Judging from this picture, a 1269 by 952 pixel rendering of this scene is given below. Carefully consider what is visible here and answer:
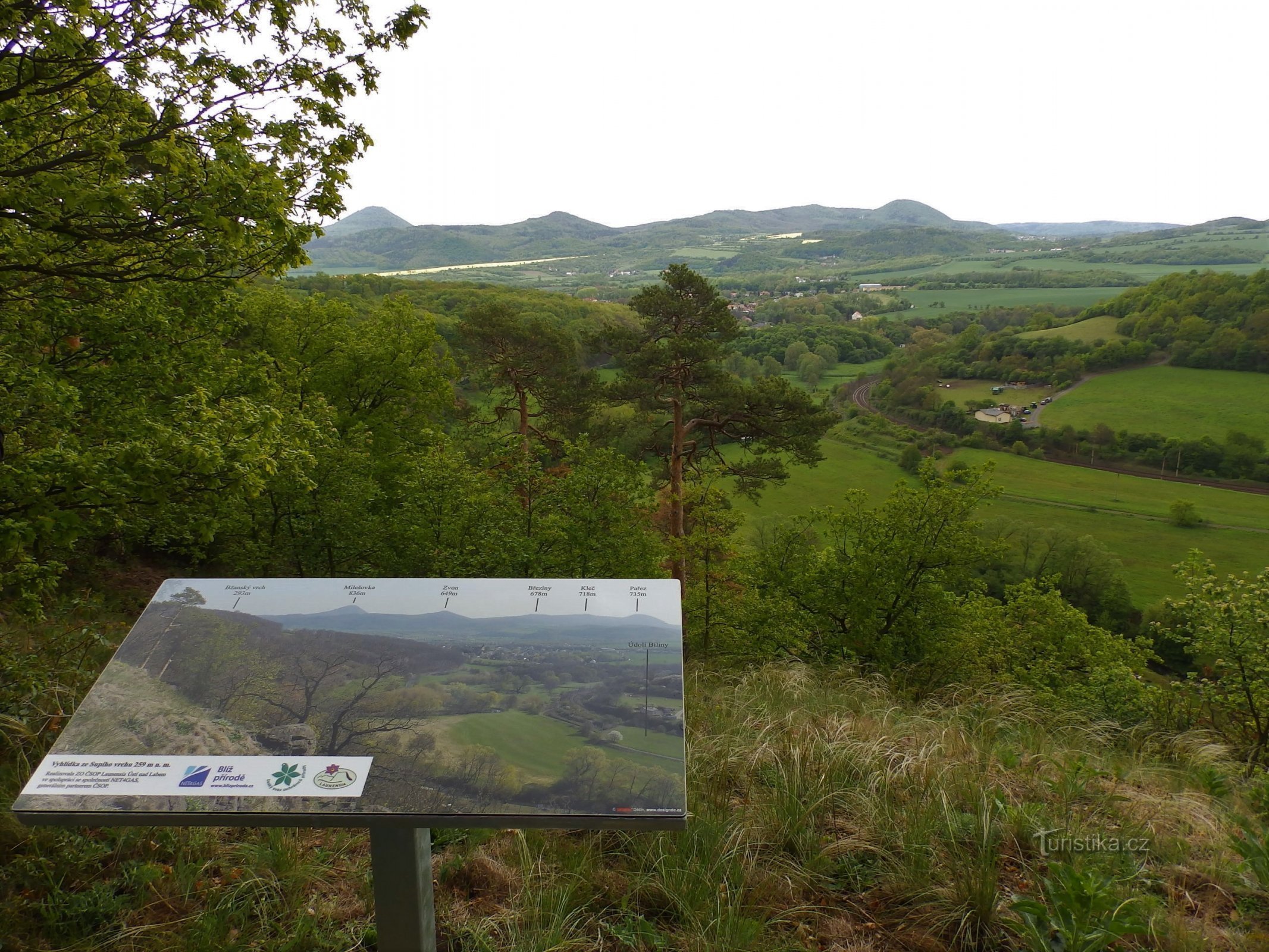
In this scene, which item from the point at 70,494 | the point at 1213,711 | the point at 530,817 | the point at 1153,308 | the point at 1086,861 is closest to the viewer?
the point at 530,817

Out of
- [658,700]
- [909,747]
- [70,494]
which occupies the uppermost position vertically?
[70,494]

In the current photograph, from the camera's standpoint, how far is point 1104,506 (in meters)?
74.3

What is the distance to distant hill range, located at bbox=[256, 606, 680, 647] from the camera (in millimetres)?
3350

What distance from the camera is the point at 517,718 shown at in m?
2.93

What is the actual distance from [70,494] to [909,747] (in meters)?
6.43

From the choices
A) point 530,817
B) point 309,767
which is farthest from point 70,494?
point 530,817

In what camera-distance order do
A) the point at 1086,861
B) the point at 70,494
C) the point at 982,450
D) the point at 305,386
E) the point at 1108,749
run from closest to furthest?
the point at 1086,861
the point at 70,494
the point at 1108,749
the point at 305,386
the point at 982,450

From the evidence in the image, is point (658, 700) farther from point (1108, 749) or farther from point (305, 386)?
point (305, 386)

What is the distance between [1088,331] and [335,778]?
515 ft

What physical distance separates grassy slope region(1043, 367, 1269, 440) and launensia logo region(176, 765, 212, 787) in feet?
359

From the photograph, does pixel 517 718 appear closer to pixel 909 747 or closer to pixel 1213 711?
pixel 909 747

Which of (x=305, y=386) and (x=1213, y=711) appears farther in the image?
(x=305, y=386)

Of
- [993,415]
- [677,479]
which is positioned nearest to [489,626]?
[677,479]

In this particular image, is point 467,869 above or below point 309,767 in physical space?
below
